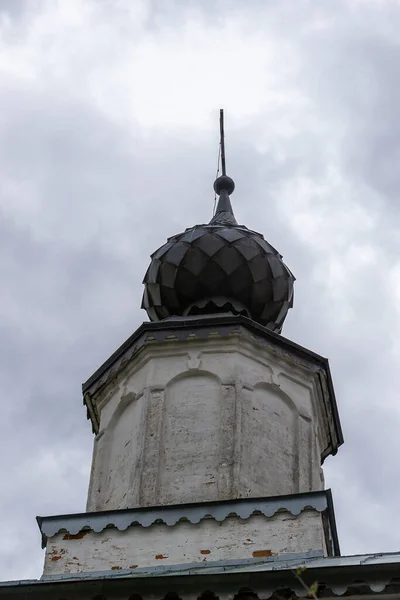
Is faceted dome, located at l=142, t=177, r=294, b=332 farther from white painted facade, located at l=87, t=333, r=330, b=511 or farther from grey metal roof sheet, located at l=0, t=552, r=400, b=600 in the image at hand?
grey metal roof sheet, located at l=0, t=552, r=400, b=600

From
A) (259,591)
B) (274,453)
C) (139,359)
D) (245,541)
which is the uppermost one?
(139,359)

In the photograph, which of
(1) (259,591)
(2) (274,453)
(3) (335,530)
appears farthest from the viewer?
(2) (274,453)

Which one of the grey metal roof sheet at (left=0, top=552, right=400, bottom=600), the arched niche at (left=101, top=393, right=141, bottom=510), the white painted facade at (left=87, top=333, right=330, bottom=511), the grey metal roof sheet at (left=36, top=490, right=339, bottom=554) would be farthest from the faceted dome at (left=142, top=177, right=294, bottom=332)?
the grey metal roof sheet at (left=0, top=552, right=400, bottom=600)

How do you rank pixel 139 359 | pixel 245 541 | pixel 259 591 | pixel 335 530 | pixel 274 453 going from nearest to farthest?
pixel 259 591
pixel 245 541
pixel 335 530
pixel 274 453
pixel 139 359

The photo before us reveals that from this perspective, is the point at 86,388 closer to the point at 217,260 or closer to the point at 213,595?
the point at 217,260

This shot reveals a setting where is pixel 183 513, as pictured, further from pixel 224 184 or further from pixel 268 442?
pixel 224 184

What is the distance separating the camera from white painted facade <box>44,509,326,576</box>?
42.5 feet

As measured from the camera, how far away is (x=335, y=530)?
14.3 metres

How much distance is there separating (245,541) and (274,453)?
2601 mm

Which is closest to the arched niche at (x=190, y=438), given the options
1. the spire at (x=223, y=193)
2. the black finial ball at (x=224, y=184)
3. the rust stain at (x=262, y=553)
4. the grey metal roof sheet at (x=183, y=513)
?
the grey metal roof sheet at (x=183, y=513)

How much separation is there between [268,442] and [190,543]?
2.76 meters

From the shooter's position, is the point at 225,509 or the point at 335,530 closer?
the point at 225,509

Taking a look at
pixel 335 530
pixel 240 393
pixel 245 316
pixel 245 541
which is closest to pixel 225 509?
pixel 245 541

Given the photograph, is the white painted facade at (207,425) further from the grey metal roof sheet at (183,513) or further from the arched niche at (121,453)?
the grey metal roof sheet at (183,513)
